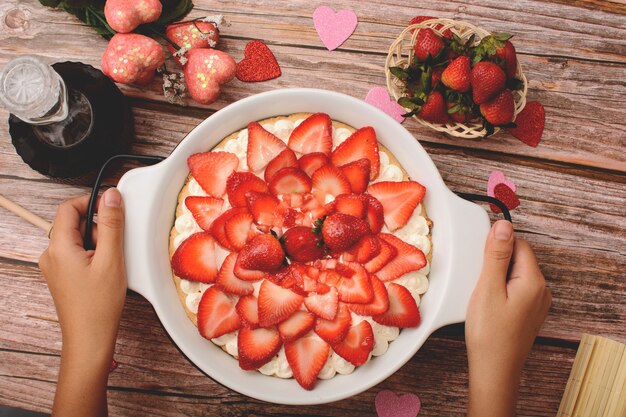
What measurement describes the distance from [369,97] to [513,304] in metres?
0.67

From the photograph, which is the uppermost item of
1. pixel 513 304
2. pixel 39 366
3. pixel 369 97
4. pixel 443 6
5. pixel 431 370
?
pixel 443 6

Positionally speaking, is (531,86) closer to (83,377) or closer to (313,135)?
(313,135)

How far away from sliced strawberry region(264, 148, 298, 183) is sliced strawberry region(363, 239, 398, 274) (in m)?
0.28

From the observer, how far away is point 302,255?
1.31 metres

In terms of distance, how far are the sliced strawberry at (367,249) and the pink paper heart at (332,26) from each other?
1.98ft

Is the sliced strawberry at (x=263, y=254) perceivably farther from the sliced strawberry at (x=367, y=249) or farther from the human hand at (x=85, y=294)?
the human hand at (x=85, y=294)

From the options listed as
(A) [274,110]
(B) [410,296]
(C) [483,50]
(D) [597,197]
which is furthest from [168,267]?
(D) [597,197]

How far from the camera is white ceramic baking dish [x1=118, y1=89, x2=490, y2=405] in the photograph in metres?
1.29

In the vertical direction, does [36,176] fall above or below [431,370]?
above

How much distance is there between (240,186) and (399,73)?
521mm

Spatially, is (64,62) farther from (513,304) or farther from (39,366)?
(513,304)

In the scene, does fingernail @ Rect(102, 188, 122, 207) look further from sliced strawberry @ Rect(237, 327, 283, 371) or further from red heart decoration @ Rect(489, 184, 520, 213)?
red heart decoration @ Rect(489, 184, 520, 213)

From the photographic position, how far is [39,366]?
158cm

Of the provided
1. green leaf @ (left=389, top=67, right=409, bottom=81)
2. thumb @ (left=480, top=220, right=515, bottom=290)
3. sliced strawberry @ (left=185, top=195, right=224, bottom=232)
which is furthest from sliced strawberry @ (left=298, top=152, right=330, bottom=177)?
thumb @ (left=480, top=220, right=515, bottom=290)
